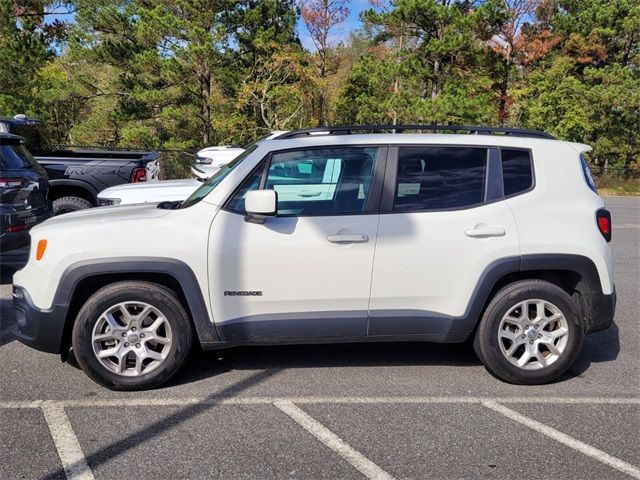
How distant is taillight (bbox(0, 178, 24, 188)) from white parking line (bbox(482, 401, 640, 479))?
5.55m

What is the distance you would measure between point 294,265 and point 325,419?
1.01 meters

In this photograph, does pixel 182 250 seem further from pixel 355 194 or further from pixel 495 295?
pixel 495 295

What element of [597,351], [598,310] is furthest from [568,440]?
[597,351]

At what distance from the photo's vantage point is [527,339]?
14.0 ft

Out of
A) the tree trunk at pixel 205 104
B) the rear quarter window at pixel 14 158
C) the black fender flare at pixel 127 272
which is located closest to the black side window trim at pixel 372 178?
the black fender flare at pixel 127 272

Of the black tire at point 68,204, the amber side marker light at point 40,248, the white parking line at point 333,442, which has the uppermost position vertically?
the amber side marker light at point 40,248

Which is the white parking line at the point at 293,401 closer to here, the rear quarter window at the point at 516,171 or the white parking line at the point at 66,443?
the white parking line at the point at 66,443

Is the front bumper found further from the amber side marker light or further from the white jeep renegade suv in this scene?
the amber side marker light

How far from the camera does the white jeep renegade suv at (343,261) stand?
4.02 meters

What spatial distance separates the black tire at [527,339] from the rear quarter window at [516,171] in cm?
67

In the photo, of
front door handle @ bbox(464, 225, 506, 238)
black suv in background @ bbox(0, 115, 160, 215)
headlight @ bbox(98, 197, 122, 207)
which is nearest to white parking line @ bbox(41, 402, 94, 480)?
front door handle @ bbox(464, 225, 506, 238)

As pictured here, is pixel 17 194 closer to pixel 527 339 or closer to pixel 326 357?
pixel 326 357

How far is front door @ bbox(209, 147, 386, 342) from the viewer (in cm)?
404

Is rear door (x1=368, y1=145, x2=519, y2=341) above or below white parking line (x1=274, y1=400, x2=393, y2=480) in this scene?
above
